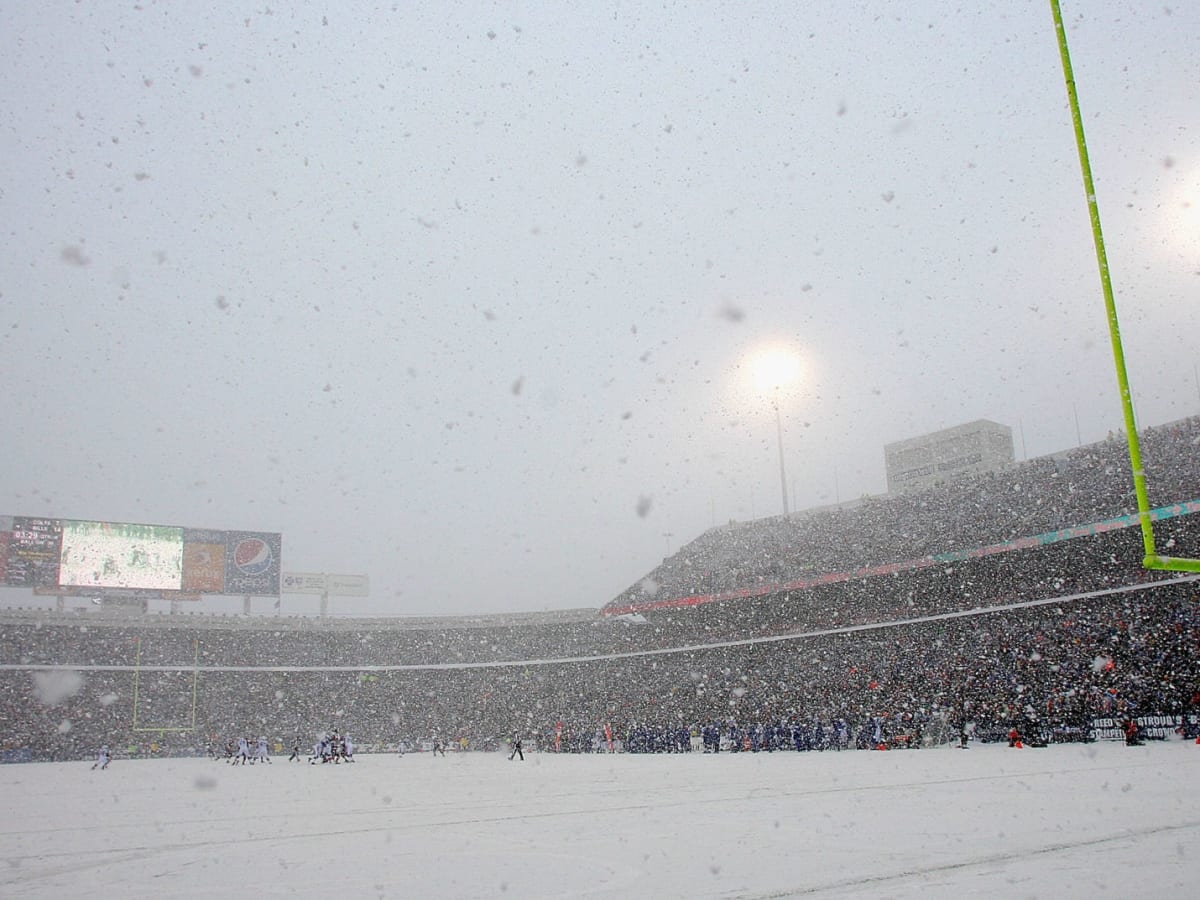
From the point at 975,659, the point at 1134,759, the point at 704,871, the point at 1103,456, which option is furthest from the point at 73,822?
the point at 1103,456

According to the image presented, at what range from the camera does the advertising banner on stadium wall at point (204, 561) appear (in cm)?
4444

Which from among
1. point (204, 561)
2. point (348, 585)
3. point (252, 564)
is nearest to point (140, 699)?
point (204, 561)

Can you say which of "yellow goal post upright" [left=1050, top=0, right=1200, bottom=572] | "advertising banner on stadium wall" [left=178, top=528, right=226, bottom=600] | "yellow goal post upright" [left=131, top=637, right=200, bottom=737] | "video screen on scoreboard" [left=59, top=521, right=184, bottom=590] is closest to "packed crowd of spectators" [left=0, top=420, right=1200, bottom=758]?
"yellow goal post upright" [left=131, top=637, right=200, bottom=737]

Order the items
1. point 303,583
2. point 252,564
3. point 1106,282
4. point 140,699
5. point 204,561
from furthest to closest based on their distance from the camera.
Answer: point 303,583, point 252,564, point 204,561, point 140,699, point 1106,282

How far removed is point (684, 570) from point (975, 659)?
20.1m

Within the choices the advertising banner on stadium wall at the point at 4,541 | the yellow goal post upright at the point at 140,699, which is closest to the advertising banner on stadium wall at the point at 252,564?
the yellow goal post upright at the point at 140,699

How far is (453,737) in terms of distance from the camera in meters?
43.2

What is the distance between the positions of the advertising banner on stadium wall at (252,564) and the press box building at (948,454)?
3306 centimetres

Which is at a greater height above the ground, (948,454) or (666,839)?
(948,454)

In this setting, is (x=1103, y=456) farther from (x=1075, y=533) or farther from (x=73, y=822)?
(x=73, y=822)

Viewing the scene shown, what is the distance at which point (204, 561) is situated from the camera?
45.0 m

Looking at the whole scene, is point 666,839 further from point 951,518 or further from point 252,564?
point 252,564

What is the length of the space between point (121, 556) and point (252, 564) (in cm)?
624

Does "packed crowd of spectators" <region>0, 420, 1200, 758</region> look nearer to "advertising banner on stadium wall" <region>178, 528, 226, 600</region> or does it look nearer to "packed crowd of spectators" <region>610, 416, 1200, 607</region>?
"packed crowd of spectators" <region>610, 416, 1200, 607</region>
